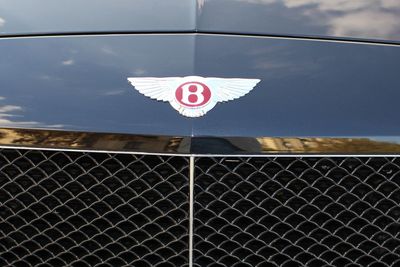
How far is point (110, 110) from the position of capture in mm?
2057

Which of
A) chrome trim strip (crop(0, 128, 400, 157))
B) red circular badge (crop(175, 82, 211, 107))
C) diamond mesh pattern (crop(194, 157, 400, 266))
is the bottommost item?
diamond mesh pattern (crop(194, 157, 400, 266))

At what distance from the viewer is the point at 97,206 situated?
2.10 m

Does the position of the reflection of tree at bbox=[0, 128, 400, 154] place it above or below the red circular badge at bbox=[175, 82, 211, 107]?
below

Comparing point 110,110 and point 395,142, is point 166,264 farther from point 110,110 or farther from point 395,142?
point 395,142

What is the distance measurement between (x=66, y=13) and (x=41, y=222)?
0.79m

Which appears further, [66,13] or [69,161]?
[66,13]

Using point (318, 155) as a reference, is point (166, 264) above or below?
below

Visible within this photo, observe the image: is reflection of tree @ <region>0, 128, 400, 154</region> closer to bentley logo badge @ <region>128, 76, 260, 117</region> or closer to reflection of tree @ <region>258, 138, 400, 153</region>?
reflection of tree @ <region>258, 138, 400, 153</region>

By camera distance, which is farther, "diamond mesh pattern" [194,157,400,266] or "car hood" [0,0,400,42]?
"car hood" [0,0,400,42]

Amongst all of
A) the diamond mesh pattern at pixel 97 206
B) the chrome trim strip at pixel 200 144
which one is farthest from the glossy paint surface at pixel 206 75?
the diamond mesh pattern at pixel 97 206

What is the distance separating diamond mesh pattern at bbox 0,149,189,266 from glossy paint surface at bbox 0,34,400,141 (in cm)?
12

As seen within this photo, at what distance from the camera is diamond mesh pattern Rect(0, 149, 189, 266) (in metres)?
2.06

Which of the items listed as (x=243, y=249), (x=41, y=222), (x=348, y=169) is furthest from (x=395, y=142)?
(x=41, y=222)

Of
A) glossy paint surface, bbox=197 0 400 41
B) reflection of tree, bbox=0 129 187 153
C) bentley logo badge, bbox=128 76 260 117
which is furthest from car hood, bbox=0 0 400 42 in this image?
reflection of tree, bbox=0 129 187 153
